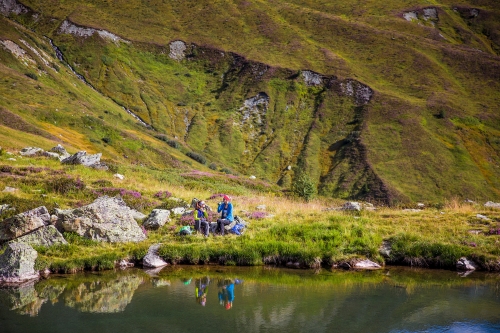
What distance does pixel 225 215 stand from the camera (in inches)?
901

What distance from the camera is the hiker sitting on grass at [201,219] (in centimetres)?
2203

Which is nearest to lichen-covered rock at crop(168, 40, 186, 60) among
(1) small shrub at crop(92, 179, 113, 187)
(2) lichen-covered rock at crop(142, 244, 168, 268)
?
(1) small shrub at crop(92, 179, 113, 187)

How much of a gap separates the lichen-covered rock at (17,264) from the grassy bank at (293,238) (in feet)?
1.94

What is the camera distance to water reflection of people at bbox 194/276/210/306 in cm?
1520

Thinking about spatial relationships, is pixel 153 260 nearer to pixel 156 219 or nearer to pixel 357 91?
pixel 156 219

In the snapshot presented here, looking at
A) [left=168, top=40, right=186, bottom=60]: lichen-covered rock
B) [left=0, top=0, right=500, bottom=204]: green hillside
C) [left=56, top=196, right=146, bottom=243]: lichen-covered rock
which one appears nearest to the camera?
[left=56, top=196, right=146, bottom=243]: lichen-covered rock

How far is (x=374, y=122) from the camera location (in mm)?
126500

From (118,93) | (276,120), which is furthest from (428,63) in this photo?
(118,93)

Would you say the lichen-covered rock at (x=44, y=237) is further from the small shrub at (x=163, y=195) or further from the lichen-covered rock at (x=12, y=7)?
the lichen-covered rock at (x=12, y=7)

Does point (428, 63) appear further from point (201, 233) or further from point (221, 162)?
point (201, 233)

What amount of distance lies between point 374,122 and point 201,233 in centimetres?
11350

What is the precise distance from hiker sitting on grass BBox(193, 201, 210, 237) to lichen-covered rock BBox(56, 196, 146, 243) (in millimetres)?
2890

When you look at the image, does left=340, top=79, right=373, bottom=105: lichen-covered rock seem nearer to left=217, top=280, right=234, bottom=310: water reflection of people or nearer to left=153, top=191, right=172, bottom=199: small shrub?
left=153, top=191, right=172, bottom=199: small shrub

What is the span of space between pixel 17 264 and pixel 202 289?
25.9 feet
